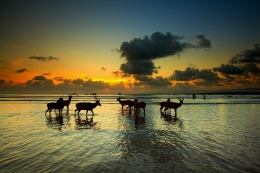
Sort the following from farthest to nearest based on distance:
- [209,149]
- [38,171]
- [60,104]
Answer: [60,104]
[209,149]
[38,171]

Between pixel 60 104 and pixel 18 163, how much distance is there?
55.9ft

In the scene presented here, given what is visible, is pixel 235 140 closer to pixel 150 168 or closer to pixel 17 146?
pixel 150 168

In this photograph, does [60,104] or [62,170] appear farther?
[60,104]

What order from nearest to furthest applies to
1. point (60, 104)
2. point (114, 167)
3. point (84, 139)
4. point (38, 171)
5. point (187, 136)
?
point (38, 171) → point (114, 167) → point (84, 139) → point (187, 136) → point (60, 104)

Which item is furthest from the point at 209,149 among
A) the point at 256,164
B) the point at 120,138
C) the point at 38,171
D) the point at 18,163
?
the point at 18,163

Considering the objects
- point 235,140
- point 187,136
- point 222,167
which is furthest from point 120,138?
point 235,140

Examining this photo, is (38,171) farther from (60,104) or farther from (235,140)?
(60,104)

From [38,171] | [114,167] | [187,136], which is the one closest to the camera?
[38,171]

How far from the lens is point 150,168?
20.7ft

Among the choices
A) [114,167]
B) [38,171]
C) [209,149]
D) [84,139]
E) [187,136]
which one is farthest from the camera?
[187,136]

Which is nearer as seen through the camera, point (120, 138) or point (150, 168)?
point (150, 168)

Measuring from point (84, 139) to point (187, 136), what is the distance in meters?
5.73

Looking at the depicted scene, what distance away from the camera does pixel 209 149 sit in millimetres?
8531

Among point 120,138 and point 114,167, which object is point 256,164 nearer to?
point 114,167
